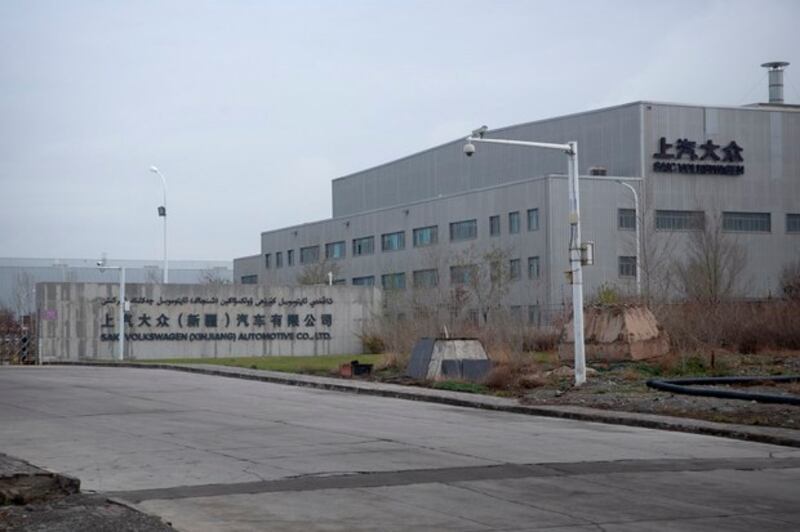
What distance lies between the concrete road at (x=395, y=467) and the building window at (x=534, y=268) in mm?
39967

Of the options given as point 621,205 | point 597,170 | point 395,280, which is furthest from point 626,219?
point 395,280

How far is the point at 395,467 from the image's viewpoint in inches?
600

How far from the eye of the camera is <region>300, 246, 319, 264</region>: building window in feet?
287

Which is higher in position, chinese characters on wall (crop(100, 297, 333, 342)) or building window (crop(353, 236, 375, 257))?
building window (crop(353, 236, 375, 257))

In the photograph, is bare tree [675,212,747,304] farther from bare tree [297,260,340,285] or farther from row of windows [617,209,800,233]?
bare tree [297,260,340,285]

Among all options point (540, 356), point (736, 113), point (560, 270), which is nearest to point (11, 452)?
point (540, 356)

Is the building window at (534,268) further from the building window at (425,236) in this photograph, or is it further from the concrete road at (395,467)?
the concrete road at (395,467)

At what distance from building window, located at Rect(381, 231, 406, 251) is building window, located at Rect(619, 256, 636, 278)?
16.9 meters

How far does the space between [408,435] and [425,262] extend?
171 feet

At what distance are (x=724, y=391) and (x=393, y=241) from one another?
54293 millimetres

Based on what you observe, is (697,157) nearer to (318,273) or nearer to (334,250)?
(318,273)

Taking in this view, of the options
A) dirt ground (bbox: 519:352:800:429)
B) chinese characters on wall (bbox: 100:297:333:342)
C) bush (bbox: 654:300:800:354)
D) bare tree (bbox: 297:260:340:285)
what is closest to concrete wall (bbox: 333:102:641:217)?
bare tree (bbox: 297:260:340:285)

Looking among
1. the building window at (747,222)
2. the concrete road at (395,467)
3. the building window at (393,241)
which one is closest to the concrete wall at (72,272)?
the building window at (393,241)

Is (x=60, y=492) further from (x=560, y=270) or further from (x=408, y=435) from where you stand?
(x=560, y=270)
